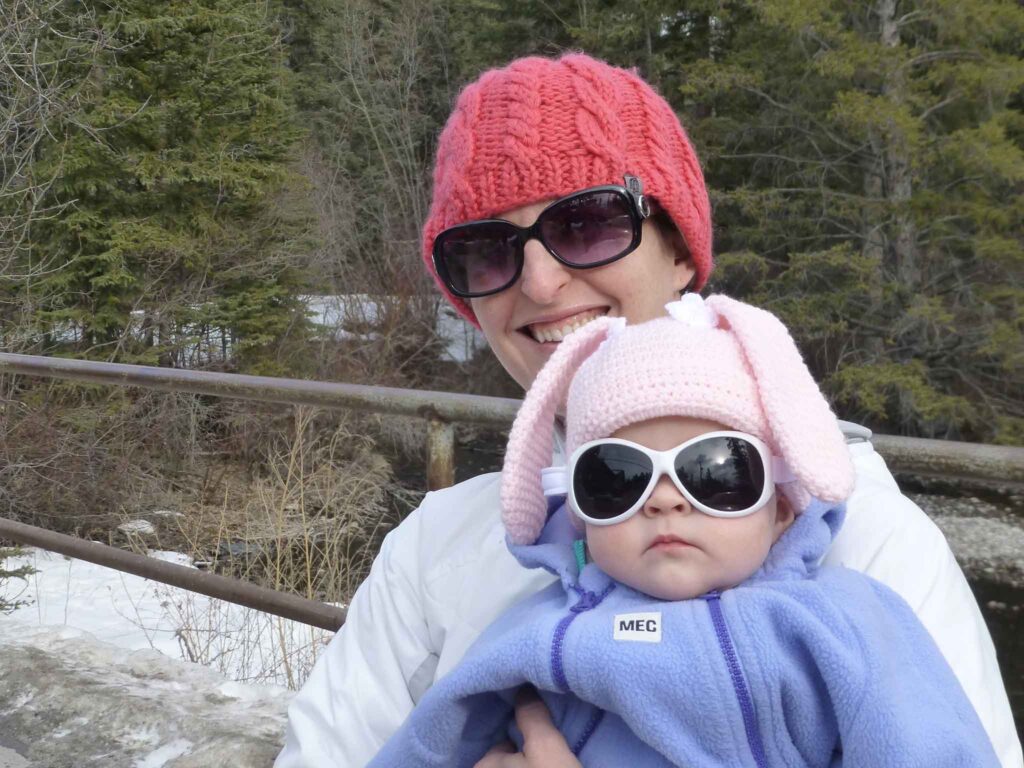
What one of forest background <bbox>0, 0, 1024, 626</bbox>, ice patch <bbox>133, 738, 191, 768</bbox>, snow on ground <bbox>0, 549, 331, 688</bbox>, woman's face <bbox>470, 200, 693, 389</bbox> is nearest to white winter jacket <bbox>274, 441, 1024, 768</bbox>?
woman's face <bbox>470, 200, 693, 389</bbox>

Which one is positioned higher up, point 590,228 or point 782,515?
point 590,228

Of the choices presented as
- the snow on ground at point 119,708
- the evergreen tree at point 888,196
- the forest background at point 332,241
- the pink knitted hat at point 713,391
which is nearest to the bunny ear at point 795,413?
the pink knitted hat at point 713,391

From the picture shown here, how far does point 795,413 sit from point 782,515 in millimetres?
145

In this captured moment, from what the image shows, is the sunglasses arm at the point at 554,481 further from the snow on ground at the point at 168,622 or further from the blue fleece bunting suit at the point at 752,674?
the snow on ground at the point at 168,622

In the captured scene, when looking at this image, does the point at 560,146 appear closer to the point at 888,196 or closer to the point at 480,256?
the point at 480,256

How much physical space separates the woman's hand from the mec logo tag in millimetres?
143

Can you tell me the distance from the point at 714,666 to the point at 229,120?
14309 millimetres

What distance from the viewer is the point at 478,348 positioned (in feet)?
62.5

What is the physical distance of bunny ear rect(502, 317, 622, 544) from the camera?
3.90ft

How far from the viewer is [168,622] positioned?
6.09 meters

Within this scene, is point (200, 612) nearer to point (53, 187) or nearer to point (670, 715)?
point (670, 715)

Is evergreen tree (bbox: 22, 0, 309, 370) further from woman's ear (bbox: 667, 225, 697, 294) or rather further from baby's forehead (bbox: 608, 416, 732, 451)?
baby's forehead (bbox: 608, 416, 732, 451)

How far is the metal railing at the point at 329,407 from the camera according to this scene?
156 centimetres

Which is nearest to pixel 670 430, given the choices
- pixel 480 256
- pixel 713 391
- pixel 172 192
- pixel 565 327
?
pixel 713 391
